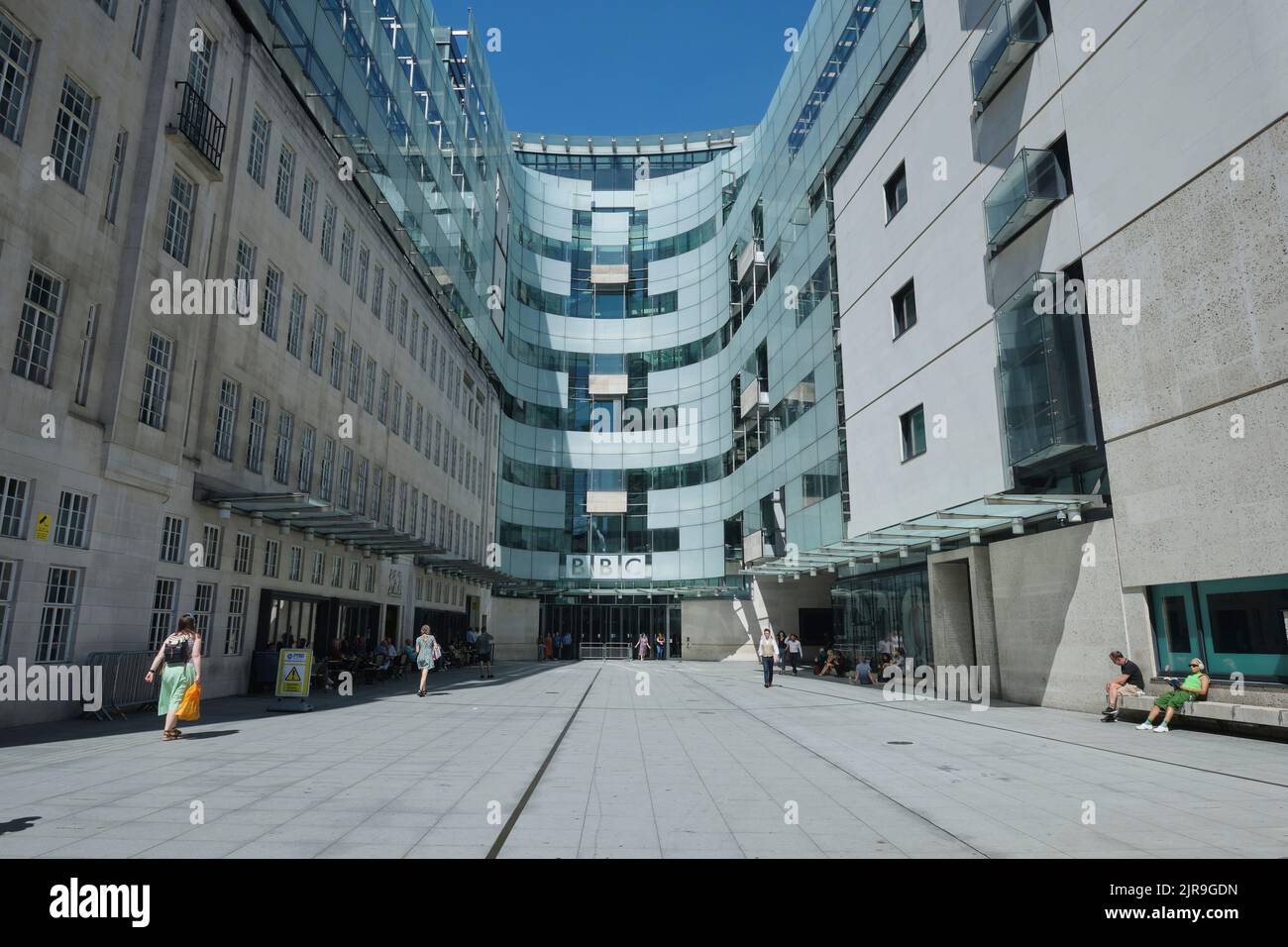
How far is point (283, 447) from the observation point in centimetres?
2277

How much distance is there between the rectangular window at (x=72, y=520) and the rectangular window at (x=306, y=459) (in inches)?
359

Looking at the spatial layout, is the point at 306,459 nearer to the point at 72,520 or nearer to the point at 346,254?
the point at 346,254

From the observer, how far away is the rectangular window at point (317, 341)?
2475 cm

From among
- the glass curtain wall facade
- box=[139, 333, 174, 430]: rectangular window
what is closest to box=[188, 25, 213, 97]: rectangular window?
the glass curtain wall facade

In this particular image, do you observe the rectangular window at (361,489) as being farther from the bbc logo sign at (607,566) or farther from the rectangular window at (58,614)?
the bbc logo sign at (607,566)

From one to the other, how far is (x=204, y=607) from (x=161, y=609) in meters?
1.56

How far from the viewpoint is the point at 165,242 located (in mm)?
16812

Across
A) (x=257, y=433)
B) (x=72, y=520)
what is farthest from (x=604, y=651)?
(x=72, y=520)

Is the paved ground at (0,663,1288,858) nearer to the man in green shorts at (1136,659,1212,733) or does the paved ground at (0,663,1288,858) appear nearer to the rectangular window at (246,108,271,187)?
the man in green shorts at (1136,659,1212,733)

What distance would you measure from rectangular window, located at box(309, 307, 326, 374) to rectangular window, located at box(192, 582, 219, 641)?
8416 mm

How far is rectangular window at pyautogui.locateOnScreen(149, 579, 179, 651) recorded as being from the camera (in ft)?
54.6

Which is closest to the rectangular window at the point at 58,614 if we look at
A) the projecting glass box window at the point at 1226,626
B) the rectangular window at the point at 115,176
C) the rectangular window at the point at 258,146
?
the rectangular window at the point at 115,176
